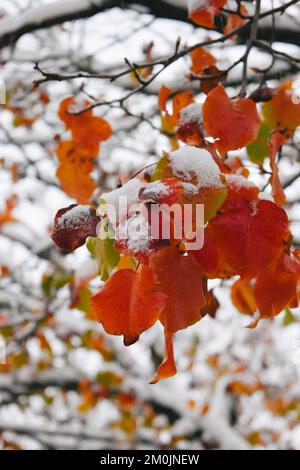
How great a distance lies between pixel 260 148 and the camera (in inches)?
43.1

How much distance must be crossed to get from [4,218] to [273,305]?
3.57m

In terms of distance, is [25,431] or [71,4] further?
[25,431]

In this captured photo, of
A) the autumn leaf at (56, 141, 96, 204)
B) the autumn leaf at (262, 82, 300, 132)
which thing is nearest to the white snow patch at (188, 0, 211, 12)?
the autumn leaf at (262, 82, 300, 132)

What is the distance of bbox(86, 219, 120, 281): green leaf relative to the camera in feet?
2.18

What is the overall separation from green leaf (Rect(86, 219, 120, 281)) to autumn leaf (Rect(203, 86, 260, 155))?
0.25m

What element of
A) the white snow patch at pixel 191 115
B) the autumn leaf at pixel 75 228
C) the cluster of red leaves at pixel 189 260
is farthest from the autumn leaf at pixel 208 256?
the white snow patch at pixel 191 115

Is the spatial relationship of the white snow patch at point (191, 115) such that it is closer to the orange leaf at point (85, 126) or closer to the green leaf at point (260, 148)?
the green leaf at point (260, 148)

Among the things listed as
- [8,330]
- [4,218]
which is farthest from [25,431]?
[4,218]

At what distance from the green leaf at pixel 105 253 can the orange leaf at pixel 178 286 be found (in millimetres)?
73

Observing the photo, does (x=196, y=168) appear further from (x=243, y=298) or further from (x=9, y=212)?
(x=9, y=212)

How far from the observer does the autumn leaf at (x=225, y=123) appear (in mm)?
820

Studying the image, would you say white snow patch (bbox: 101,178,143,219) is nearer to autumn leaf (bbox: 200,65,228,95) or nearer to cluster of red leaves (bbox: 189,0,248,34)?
autumn leaf (bbox: 200,65,228,95)
